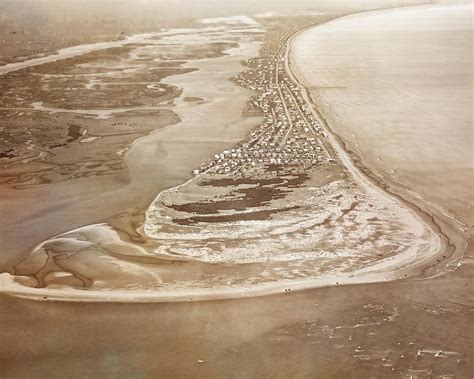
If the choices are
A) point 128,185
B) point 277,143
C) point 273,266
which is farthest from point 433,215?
point 128,185

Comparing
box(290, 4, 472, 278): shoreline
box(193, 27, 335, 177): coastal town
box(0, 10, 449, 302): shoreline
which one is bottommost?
box(0, 10, 449, 302): shoreline

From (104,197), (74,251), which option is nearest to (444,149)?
(104,197)

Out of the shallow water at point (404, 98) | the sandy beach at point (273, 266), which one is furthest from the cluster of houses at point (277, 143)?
the shallow water at point (404, 98)

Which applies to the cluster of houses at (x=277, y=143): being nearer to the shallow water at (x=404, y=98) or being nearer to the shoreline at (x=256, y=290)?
the shallow water at (x=404, y=98)

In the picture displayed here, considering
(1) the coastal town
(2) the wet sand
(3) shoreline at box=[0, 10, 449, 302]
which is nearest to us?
(3) shoreline at box=[0, 10, 449, 302]

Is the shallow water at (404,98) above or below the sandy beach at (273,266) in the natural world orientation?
above

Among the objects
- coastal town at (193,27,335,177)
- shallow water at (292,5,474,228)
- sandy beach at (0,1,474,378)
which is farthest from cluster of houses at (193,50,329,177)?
shallow water at (292,5,474,228)

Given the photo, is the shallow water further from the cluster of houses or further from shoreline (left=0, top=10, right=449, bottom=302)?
shoreline (left=0, top=10, right=449, bottom=302)

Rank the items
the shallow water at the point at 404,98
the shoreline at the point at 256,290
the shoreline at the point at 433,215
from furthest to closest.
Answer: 1. the shallow water at the point at 404,98
2. the shoreline at the point at 433,215
3. the shoreline at the point at 256,290

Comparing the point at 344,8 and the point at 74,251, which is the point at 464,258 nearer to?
the point at 74,251
